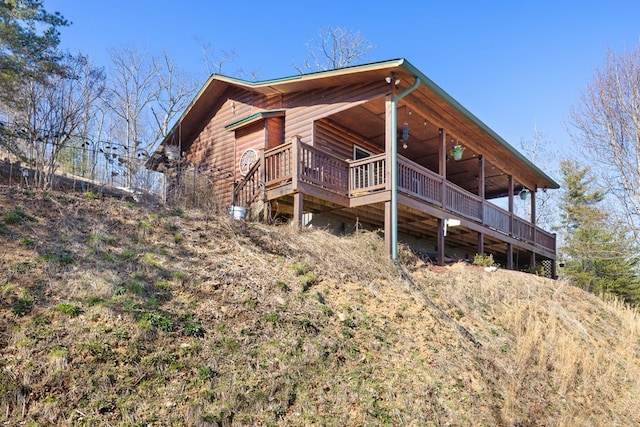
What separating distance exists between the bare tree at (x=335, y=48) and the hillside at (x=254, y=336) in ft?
76.5

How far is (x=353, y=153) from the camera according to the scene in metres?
13.9

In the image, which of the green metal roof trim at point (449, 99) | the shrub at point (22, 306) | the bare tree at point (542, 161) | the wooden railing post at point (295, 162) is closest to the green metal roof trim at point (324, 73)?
the green metal roof trim at point (449, 99)

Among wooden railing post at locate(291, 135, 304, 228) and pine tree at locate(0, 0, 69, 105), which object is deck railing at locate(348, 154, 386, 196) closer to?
wooden railing post at locate(291, 135, 304, 228)

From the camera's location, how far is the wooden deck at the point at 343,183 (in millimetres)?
10734

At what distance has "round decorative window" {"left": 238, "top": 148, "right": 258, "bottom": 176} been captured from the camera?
13783 millimetres

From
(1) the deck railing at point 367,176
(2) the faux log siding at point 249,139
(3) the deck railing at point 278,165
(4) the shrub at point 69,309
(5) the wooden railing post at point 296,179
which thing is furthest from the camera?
(2) the faux log siding at point 249,139

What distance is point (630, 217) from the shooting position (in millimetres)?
16391

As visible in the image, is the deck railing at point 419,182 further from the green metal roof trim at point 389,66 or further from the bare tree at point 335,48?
the bare tree at point 335,48

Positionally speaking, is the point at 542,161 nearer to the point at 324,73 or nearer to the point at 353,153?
the point at 353,153

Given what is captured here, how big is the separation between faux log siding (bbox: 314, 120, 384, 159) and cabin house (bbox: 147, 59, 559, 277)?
4 centimetres

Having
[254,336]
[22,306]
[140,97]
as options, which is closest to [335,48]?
[140,97]

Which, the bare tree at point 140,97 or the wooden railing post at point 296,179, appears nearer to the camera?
the wooden railing post at point 296,179

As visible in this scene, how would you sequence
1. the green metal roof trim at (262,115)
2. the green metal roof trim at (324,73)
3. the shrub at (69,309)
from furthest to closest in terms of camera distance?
the green metal roof trim at (262,115), the green metal roof trim at (324,73), the shrub at (69,309)

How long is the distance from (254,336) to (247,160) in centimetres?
874
